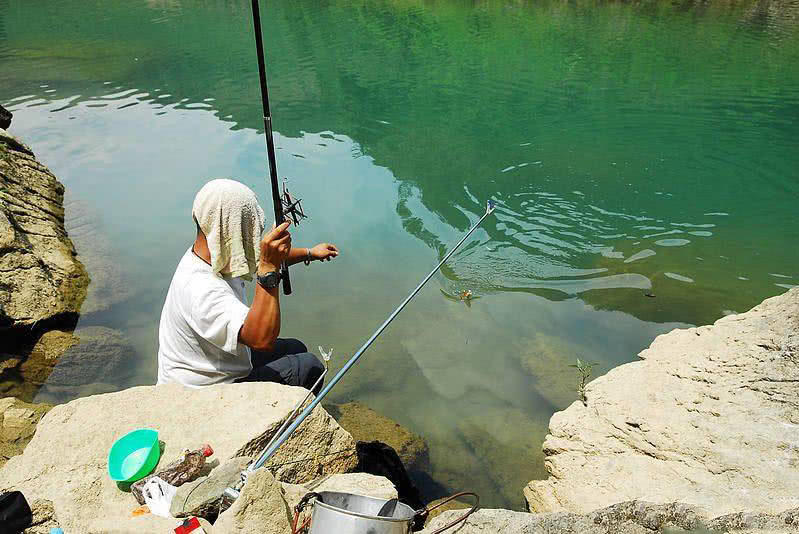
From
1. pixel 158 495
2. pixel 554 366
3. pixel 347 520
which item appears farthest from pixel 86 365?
pixel 554 366

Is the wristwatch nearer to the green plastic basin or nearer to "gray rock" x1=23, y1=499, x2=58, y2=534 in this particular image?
the green plastic basin

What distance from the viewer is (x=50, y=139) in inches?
416

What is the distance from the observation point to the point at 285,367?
3160 millimetres

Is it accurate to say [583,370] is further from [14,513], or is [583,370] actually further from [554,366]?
[14,513]

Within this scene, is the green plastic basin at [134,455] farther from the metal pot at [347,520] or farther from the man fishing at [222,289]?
the metal pot at [347,520]

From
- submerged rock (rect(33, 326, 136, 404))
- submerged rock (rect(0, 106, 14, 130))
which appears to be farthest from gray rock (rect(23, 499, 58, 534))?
submerged rock (rect(0, 106, 14, 130))

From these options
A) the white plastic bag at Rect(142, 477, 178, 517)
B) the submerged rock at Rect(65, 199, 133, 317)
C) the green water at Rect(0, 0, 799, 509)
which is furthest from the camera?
the submerged rock at Rect(65, 199, 133, 317)

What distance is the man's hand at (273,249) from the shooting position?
253 cm

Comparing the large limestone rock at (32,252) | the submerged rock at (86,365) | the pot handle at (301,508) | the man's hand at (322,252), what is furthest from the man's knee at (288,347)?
the large limestone rock at (32,252)

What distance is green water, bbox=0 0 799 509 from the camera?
4.92 metres

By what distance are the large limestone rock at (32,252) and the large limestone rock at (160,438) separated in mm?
2737

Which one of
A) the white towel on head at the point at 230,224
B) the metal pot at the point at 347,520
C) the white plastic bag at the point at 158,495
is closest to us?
the metal pot at the point at 347,520

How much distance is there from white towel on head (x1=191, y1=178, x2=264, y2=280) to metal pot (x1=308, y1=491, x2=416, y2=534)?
110cm

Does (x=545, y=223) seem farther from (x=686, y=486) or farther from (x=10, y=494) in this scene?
(x=10, y=494)
